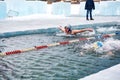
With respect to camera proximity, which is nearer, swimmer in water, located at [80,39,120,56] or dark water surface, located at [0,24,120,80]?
dark water surface, located at [0,24,120,80]

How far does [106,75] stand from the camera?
593 centimetres

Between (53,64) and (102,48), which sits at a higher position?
(53,64)

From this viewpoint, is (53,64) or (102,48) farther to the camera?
(102,48)

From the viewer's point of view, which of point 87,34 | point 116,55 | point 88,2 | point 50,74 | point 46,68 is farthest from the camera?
point 88,2

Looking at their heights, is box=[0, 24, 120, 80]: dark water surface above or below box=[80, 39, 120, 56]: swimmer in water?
above

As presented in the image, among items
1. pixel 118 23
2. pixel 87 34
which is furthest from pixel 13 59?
pixel 118 23

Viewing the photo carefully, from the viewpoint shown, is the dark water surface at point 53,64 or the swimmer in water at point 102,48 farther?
the swimmer in water at point 102,48

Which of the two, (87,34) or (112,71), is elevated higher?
(112,71)

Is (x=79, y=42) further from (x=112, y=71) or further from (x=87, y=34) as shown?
(x=112, y=71)

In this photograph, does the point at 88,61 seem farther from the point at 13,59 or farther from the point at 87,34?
the point at 87,34

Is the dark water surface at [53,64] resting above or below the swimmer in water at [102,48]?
above

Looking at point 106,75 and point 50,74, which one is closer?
point 106,75

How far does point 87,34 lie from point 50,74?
7413 mm

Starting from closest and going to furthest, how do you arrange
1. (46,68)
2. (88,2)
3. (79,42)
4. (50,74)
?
(50,74), (46,68), (79,42), (88,2)
